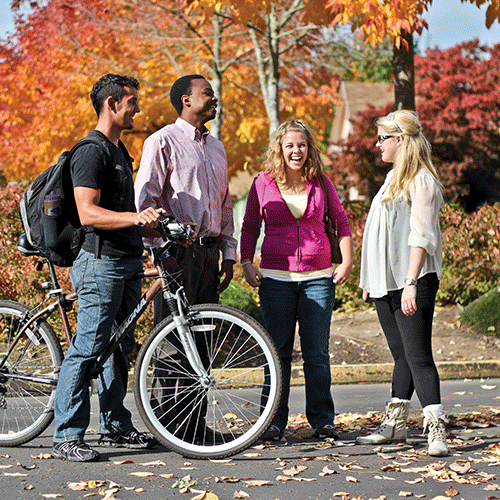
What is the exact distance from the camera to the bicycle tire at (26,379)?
15.7 feet

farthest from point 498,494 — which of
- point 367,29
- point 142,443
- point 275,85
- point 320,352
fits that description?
point 275,85

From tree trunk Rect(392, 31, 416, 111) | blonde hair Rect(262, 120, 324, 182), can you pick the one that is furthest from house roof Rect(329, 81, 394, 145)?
blonde hair Rect(262, 120, 324, 182)

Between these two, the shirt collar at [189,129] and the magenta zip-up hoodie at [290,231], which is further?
the magenta zip-up hoodie at [290,231]

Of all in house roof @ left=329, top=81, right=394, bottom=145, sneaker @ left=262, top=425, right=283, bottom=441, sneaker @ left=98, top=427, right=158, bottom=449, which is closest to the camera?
sneaker @ left=98, top=427, right=158, bottom=449

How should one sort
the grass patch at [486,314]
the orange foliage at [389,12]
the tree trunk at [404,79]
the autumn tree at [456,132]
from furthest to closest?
the autumn tree at [456,132] → the tree trunk at [404,79] → the grass patch at [486,314] → the orange foliage at [389,12]

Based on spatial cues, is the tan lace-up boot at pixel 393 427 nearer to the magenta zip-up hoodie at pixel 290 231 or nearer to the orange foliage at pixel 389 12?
the magenta zip-up hoodie at pixel 290 231

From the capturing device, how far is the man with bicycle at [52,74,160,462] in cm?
431

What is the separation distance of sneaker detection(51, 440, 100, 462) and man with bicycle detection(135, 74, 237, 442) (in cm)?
49

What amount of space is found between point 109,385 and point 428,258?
6.78 ft

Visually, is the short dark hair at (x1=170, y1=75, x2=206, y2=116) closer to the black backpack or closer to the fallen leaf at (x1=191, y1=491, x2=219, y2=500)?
the black backpack

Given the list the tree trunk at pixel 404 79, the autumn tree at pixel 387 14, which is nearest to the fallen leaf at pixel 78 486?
the autumn tree at pixel 387 14

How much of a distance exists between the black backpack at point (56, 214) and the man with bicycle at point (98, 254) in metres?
0.06

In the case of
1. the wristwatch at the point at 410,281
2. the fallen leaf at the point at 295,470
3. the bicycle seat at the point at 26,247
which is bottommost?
the fallen leaf at the point at 295,470

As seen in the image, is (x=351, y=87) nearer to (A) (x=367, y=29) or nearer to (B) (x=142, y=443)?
(A) (x=367, y=29)
